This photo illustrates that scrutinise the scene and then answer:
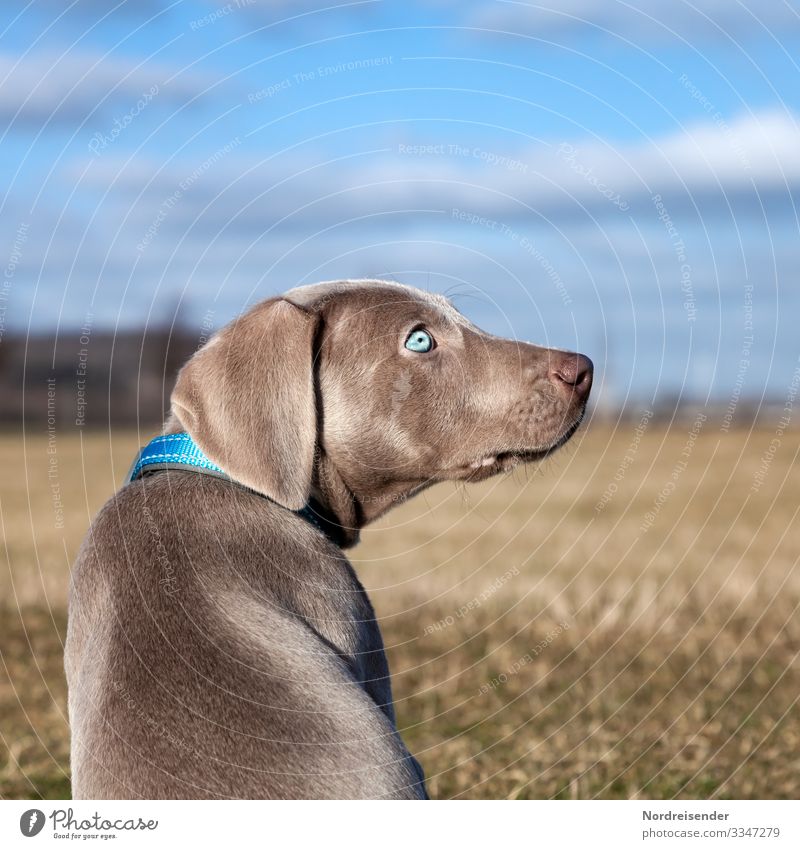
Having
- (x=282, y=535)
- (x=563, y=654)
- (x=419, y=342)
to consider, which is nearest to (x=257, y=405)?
(x=282, y=535)

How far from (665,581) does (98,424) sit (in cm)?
4554

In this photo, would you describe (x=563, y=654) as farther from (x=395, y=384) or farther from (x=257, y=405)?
(x=257, y=405)

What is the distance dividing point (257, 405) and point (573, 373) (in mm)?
1443

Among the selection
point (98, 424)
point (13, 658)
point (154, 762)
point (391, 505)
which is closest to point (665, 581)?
point (13, 658)

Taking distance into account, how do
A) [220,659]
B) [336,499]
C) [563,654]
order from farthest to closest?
1. [563,654]
2. [336,499]
3. [220,659]

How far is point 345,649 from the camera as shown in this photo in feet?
14.7

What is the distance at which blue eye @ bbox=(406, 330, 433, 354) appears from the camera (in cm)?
525

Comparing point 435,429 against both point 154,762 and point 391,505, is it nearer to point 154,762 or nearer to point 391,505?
point 391,505
